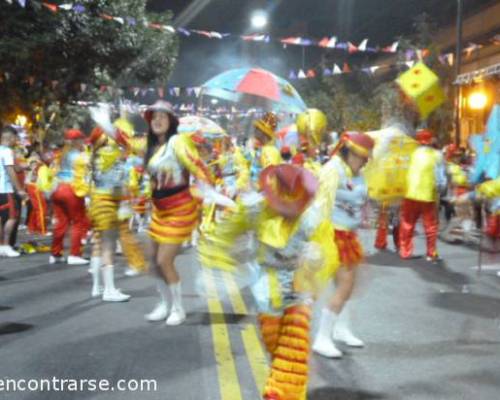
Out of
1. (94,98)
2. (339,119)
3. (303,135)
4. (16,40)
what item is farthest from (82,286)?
(339,119)

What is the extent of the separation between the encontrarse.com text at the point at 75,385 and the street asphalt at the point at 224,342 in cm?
5

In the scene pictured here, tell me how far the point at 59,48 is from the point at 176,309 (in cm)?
1732

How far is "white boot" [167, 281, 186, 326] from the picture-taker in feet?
20.2

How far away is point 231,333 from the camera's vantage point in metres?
5.91

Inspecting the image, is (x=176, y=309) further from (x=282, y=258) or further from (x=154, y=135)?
(x=282, y=258)

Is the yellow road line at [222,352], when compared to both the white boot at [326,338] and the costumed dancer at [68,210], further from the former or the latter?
the costumed dancer at [68,210]

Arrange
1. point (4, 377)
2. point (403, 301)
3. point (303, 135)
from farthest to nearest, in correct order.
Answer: point (303, 135) → point (403, 301) → point (4, 377)

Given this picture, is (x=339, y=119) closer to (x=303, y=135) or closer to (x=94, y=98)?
(x=94, y=98)

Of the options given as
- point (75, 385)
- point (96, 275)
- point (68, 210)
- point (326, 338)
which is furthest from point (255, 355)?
point (68, 210)

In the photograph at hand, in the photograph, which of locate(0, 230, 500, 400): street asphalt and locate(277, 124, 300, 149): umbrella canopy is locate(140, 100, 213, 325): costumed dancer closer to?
locate(0, 230, 500, 400): street asphalt

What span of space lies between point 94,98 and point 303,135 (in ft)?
76.1

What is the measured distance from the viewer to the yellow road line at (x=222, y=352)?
412 cm

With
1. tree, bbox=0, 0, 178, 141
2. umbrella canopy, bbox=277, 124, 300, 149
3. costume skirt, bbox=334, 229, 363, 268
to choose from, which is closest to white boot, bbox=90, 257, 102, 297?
costume skirt, bbox=334, 229, 363, 268

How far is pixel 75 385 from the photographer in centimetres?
453
